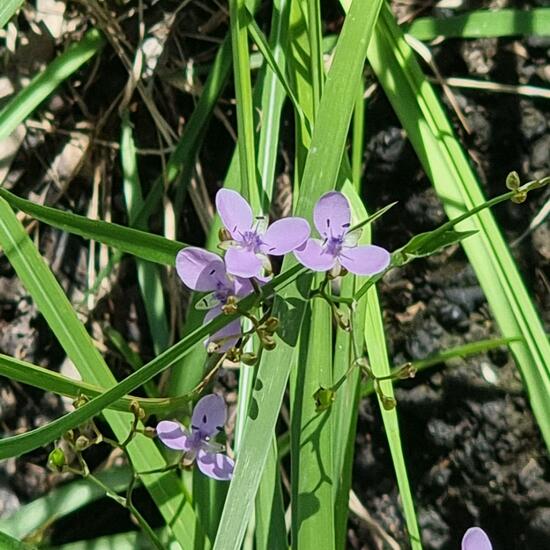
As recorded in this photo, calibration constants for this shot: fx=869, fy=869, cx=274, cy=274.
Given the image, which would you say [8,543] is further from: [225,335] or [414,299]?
[414,299]

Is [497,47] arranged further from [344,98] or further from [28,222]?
[28,222]

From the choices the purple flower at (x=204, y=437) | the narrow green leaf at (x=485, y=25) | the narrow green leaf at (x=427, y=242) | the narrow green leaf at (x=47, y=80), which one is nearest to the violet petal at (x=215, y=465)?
the purple flower at (x=204, y=437)

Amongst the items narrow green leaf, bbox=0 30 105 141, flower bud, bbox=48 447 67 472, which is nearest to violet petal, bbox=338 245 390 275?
flower bud, bbox=48 447 67 472

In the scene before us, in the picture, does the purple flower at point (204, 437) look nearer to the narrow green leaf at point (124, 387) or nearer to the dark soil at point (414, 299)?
the narrow green leaf at point (124, 387)

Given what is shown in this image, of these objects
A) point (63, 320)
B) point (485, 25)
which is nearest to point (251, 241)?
point (63, 320)

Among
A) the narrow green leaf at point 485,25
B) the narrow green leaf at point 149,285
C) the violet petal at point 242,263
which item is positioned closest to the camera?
the violet petal at point 242,263

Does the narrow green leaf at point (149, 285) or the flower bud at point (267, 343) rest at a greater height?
the narrow green leaf at point (149, 285)
